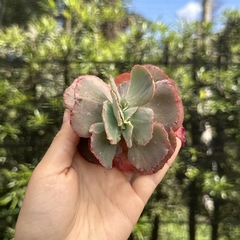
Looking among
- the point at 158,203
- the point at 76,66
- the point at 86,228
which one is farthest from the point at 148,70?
the point at 158,203

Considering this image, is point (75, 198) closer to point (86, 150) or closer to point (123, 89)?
point (86, 150)

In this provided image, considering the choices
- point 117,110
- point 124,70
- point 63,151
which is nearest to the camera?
point 117,110

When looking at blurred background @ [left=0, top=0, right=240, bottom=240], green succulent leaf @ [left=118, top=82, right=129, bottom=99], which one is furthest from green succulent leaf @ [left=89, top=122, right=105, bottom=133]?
blurred background @ [left=0, top=0, right=240, bottom=240]

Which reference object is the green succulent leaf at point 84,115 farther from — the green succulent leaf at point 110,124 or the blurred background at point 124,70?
the blurred background at point 124,70

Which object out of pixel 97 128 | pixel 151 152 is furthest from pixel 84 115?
pixel 151 152

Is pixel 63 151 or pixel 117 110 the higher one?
pixel 117 110

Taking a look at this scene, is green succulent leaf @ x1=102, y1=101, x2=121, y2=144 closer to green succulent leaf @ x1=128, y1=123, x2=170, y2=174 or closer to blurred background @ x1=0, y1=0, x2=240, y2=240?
green succulent leaf @ x1=128, y1=123, x2=170, y2=174
